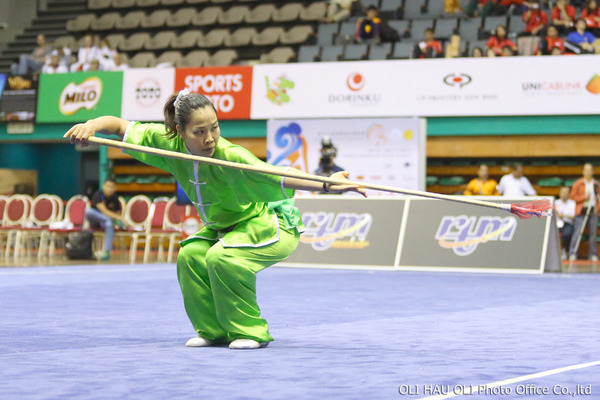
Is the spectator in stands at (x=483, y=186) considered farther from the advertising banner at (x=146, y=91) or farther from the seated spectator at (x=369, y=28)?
the advertising banner at (x=146, y=91)

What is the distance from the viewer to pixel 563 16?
61.5ft

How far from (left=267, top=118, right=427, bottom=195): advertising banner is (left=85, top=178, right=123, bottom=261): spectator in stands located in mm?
3033

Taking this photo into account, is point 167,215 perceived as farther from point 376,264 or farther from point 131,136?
point 131,136

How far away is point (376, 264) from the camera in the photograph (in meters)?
14.6

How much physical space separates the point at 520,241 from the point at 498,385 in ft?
32.4

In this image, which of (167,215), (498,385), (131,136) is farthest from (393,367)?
(167,215)

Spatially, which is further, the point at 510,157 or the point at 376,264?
the point at 510,157

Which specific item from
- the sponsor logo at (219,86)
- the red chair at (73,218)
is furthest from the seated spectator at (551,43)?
the red chair at (73,218)

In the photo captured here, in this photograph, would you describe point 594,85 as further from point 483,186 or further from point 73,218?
point 73,218

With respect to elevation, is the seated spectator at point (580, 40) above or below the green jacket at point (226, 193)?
above

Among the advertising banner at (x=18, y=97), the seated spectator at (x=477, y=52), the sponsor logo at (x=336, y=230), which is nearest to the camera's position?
the sponsor logo at (x=336, y=230)

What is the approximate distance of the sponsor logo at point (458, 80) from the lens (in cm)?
1764

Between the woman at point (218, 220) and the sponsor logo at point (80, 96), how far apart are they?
15.7 metres

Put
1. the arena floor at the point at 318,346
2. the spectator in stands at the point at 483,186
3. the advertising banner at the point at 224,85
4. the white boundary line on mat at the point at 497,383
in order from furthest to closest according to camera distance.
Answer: the advertising banner at the point at 224,85 < the spectator in stands at the point at 483,186 < the arena floor at the point at 318,346 < the white boundary line on mat at the point at 497,383
